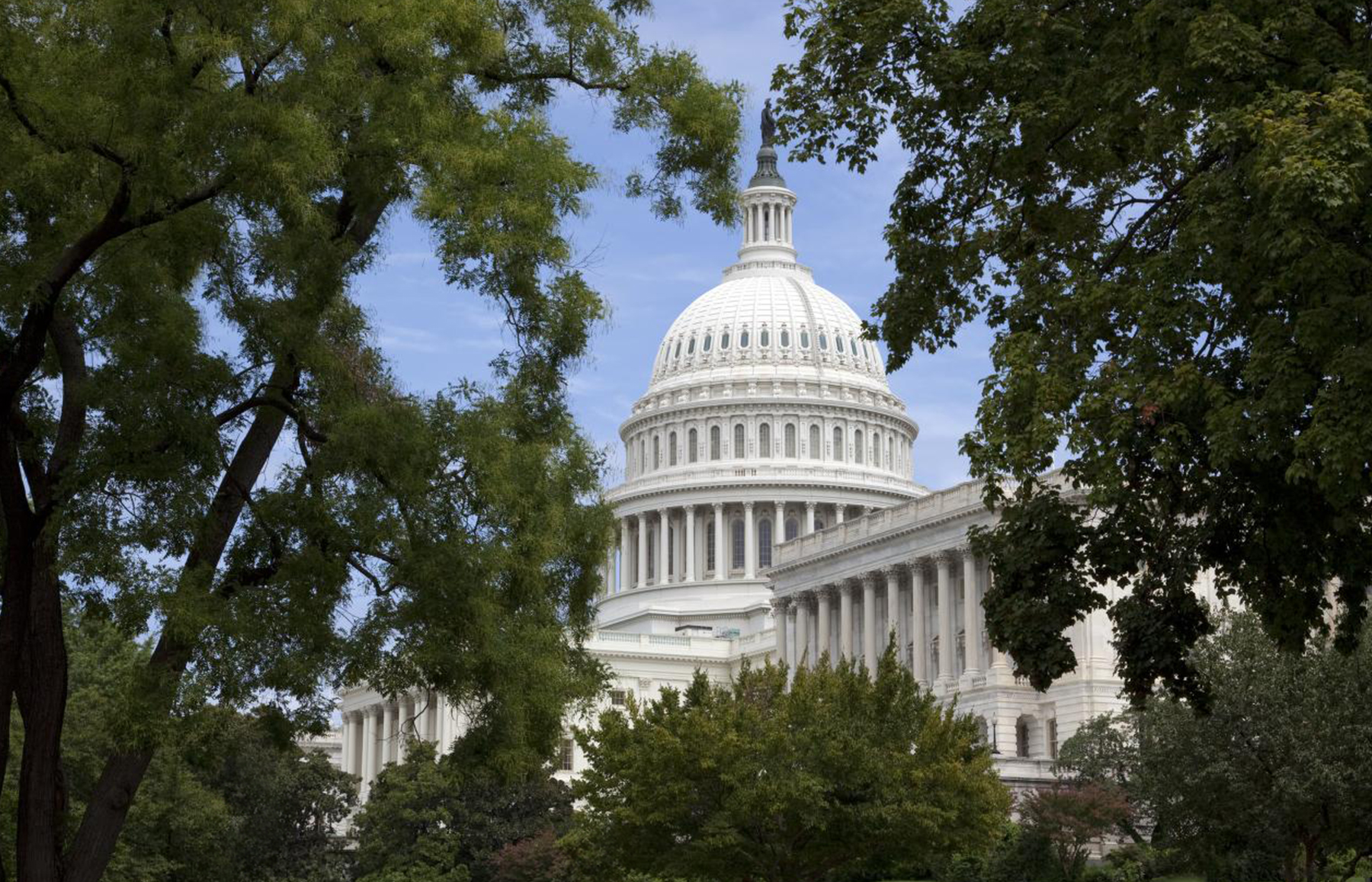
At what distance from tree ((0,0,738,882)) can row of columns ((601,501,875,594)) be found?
137901 millimetres

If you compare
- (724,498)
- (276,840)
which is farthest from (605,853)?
(724,498)

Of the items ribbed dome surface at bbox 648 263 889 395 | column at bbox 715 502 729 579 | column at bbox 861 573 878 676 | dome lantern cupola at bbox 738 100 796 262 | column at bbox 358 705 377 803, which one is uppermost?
dome lantern cupola at bbox 738 100 796 262

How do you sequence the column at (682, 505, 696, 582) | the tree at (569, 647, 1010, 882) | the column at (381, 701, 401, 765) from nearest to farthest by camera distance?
the tree at (569, 647, 1010, 882), the column at (381, 701, 401, 765), the column at (682, 505, 696, 582)

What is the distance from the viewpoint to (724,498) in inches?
6624

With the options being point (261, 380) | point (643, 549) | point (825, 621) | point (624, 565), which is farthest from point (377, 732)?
point (261, 380)

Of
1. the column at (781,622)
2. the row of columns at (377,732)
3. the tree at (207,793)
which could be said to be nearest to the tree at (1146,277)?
the tree at (207,793)

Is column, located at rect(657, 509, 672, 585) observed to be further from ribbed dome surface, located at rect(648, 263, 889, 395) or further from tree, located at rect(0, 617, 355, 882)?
tree, located at rect(0, 617, 355, 882)

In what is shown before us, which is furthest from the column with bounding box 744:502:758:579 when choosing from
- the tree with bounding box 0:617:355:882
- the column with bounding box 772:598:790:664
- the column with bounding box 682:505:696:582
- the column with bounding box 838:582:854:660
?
the tree with bounding box 0:617:355:882

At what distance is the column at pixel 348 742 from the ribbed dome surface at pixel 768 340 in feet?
118

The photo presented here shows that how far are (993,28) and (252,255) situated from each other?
9.80 meters

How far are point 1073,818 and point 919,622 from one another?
48.6 meters

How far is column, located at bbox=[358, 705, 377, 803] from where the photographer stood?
550ft

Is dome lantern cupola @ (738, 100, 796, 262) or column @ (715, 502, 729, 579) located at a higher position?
dome lantern cupola @ (738, 100, 796, 262)

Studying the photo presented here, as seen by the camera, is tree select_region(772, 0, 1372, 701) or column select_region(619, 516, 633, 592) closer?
tree select_region(772, 0, 1372, 701)
